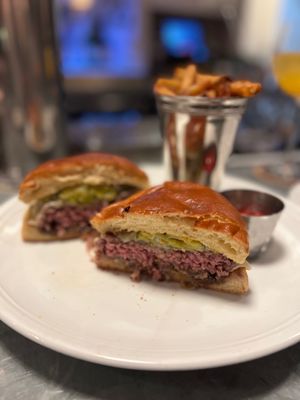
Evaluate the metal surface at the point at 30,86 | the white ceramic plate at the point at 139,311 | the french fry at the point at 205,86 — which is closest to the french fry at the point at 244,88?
the french fry at the point at 205,86

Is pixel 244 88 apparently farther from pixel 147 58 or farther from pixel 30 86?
pixel 147 58

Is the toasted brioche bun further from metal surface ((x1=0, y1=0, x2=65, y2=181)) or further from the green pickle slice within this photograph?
metal surface ((x1=0, y1=0, x2=65, y2=181))

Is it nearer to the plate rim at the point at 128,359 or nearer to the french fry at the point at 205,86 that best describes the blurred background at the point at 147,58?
the french fry at the point at 205,86

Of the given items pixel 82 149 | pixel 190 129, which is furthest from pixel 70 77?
pixel 190 129

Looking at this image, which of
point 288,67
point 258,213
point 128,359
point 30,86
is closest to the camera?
point 128,359

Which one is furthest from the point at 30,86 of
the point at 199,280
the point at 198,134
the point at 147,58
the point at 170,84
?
the point at 147,58

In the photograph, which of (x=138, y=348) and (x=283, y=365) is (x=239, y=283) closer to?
(x=283, y=365)
